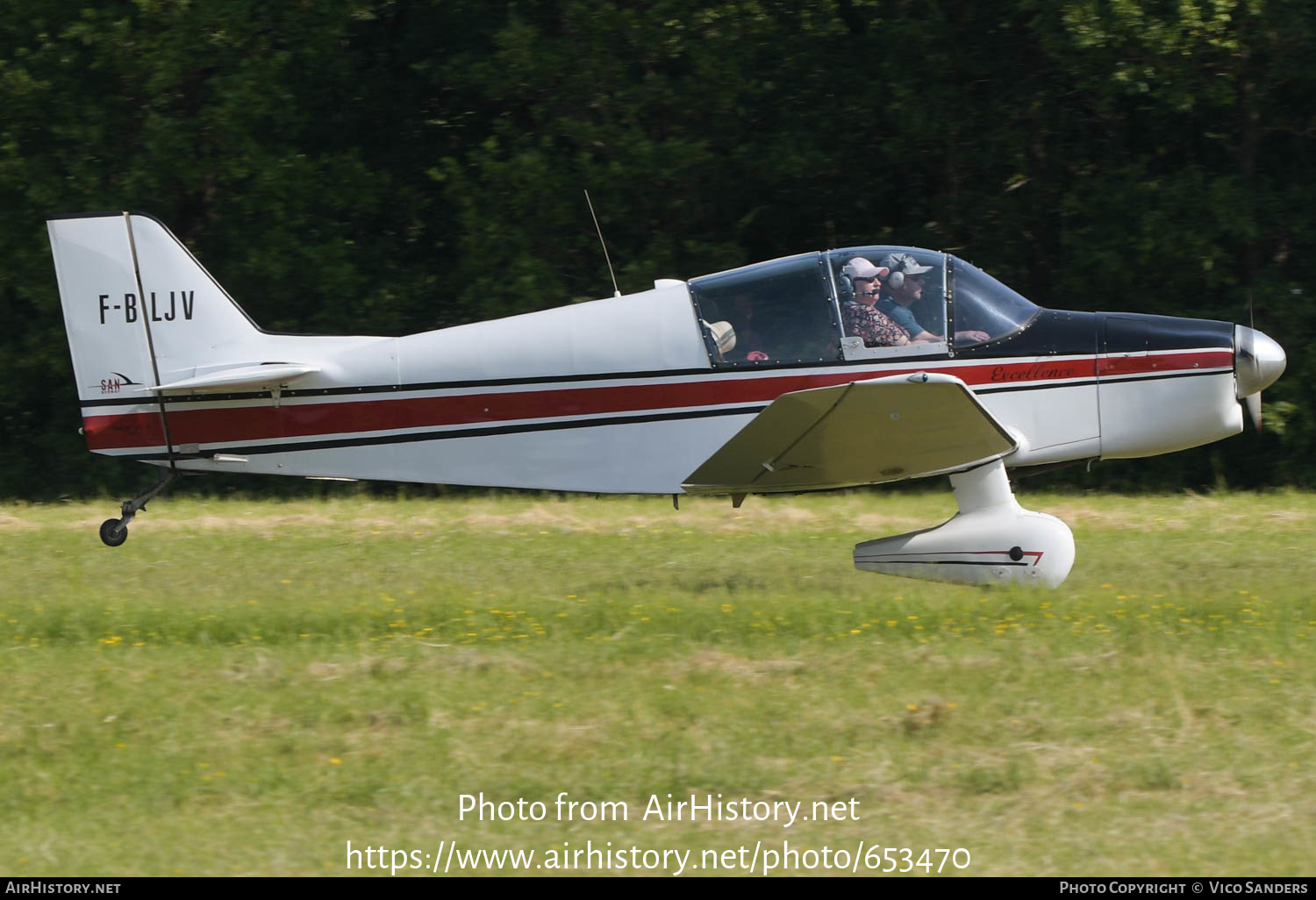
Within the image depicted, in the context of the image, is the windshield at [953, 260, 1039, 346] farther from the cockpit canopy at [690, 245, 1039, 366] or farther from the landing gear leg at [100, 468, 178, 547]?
the landing gear leg at [100, 468, 178, 547]

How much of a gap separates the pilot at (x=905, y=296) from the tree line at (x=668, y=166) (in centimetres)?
873

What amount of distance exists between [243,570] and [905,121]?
35.6 ft

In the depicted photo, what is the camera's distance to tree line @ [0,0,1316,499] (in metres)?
16.4

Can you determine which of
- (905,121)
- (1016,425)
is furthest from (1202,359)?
(905,121)

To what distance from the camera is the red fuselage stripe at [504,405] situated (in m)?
8.26

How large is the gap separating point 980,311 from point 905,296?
487 millimetres

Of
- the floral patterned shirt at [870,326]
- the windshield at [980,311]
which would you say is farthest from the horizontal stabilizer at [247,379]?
the windshield at [980,311]

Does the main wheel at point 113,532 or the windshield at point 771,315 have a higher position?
the windshield at point 771,315

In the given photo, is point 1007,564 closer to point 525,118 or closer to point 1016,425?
point 1016,425

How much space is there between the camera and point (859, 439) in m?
7.93

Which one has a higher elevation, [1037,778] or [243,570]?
[1037,778]

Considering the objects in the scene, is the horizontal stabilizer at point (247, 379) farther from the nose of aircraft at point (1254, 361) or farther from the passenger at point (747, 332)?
the nose of aircraft at point (1254, 361)

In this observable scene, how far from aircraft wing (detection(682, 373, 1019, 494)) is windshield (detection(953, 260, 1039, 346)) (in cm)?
62

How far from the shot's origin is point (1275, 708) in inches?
237
